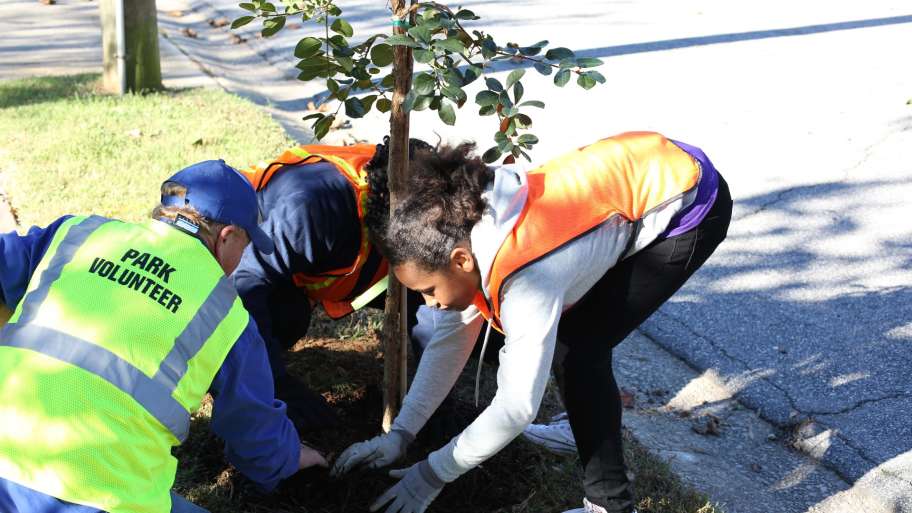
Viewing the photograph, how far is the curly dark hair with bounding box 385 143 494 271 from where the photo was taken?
6.57 feet

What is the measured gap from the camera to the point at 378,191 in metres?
2.58

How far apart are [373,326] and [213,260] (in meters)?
1.68

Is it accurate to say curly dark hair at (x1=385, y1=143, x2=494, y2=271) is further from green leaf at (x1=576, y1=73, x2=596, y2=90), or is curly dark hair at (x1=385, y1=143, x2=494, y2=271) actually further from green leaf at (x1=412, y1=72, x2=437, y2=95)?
green leaf at (x1=576, y1=73, x2=596, y2=90)

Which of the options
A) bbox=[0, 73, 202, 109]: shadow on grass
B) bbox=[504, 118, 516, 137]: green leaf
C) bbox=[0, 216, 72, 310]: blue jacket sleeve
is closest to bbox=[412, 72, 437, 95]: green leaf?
bbox=[504, 118, 516, 137]: green leaf

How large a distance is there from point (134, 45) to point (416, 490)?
4.76 meters

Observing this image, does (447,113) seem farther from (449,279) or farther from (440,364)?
(440,364)

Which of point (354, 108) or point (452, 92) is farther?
point (354, 108)

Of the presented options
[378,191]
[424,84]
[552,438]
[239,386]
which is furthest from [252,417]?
[552,438]

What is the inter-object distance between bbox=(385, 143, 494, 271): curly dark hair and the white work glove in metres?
0.79

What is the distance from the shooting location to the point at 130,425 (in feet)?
5.87

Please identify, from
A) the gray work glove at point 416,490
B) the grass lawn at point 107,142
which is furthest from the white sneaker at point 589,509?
the grass lawn at point 107,142

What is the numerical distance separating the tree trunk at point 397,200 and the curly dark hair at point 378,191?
0.14 m

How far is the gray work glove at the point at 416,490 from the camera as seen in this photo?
7.79 ft

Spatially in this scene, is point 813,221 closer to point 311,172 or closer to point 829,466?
point 829,466
